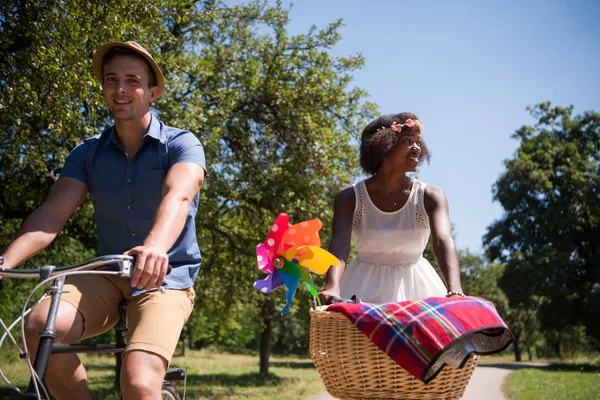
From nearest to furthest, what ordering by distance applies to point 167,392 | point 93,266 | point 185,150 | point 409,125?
point 93,266, point 185,150, point 167,392, point 409,125

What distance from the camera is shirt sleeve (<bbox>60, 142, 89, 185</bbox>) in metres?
3.12

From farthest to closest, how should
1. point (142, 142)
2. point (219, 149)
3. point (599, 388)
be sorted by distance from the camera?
1. point (219, 149)
2. point (599, 388)
3. point (142, 142)

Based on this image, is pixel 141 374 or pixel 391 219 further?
pixel 391 219

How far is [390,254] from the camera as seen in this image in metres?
3.75

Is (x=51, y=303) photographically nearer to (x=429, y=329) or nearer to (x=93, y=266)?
(x=93, y=266)

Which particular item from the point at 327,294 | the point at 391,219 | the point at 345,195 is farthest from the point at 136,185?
the point at 391,219

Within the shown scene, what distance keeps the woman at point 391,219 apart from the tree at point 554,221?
87.7ft

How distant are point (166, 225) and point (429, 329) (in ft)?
3.71

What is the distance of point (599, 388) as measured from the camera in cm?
1079

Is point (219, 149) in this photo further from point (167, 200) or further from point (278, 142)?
point (167, 200)

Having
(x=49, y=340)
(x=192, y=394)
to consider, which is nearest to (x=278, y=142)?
(x=192, y=394)

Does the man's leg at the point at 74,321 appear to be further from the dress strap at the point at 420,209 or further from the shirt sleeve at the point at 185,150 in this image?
the dress strap at the point at 420,209

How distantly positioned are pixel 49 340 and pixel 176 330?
1.87ft

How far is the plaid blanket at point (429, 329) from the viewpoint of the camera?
254cm
